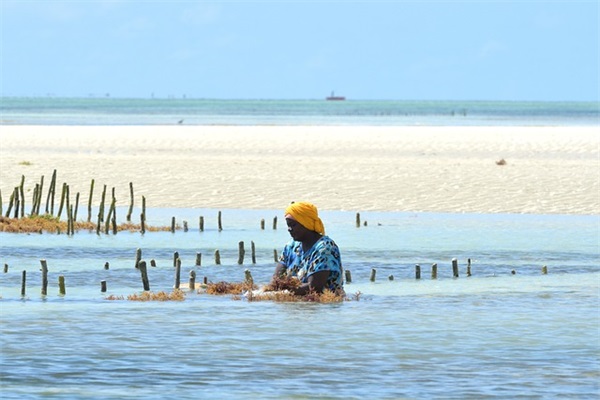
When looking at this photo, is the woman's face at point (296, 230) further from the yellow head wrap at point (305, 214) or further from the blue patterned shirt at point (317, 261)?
the blue patterned shirt at point (317, 261)

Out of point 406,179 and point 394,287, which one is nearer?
point 394,287

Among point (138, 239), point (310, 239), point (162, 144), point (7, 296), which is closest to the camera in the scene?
point (310, 239)

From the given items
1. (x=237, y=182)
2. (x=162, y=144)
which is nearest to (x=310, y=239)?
(x=237, y=182)

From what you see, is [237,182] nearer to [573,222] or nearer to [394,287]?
[573,222]

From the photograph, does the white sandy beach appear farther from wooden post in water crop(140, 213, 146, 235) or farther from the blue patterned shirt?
the blue patterned shirt

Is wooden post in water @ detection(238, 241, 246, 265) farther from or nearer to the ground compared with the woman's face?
nearer to the ground

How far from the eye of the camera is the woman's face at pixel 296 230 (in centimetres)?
1461

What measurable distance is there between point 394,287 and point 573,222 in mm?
11040

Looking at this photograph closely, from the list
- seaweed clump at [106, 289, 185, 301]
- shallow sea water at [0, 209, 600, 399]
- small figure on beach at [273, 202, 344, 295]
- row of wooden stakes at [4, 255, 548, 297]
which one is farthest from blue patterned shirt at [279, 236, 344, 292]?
seaweed clump at [106, 289, 185, 301]

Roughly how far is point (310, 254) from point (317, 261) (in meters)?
0.11

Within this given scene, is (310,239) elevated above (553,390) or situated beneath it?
elevated above

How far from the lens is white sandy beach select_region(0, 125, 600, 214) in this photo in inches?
1256

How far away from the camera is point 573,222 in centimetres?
2792

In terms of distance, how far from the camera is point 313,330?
13961mm
